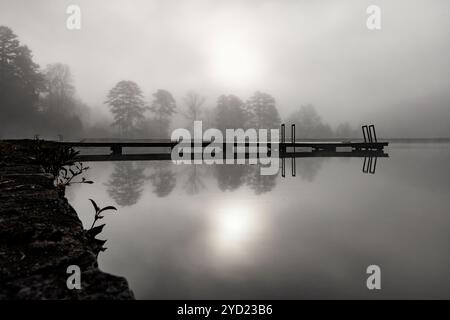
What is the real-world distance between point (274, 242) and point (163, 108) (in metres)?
58.4

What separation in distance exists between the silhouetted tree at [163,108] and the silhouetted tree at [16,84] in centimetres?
2415

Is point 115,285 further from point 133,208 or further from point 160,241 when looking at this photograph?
point 133,208

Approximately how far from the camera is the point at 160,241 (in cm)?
405

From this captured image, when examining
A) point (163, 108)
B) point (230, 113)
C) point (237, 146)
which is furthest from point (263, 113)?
point (237, 146)

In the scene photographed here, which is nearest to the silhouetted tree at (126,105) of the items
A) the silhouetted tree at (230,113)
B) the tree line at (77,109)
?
the tree line at (77,109)

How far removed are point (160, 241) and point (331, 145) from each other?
25.1m

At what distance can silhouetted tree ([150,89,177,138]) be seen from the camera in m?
59.4

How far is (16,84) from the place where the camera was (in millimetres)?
33594

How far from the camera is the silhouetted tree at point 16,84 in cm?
3209

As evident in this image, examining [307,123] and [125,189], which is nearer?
[125,189]

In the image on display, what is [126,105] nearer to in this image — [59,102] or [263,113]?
[59,102]

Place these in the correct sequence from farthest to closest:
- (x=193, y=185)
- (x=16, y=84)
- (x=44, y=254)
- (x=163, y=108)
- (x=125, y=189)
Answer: (x=163, y=108) → (x=16, y=84) → (x=193, y=185) → (x=125, y=189) → (x=44, y=254)

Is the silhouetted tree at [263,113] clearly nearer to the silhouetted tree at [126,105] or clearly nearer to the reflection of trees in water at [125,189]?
the silhouetted tree at [126,105]

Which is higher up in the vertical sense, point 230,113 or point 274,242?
point 230,113
